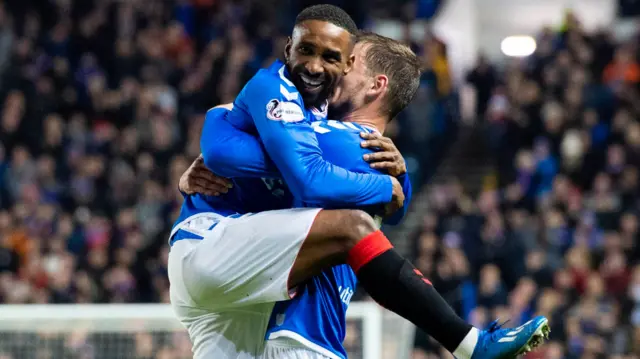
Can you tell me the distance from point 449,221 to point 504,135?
2.04 metres

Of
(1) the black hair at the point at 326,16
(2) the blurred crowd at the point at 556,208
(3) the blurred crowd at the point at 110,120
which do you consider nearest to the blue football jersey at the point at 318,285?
(1) the black hair at the point at 326,16

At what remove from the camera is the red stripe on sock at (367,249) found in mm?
3928

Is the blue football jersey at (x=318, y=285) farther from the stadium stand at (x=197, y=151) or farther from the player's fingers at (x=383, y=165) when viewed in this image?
the stadium stand at (x=197, y=151)

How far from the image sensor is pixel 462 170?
14680 mm

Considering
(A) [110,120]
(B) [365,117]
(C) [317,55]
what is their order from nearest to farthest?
(C) [317,55] → (B) [365,117] → (A) [110,120]

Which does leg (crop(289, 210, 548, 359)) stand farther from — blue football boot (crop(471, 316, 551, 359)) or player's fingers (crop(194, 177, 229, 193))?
player's fingers (crop(194, 177, 229, 193))

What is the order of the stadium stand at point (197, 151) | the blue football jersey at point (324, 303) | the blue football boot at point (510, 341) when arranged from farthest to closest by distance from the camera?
1. the stadium stand at point (197, 151)
2. the blue football jersey at point (324, 303)
3. the blue football boot at point (510, 341)

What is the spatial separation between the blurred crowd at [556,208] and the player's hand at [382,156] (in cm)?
567

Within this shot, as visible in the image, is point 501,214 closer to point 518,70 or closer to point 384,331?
point 518,70

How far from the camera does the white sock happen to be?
3.88 metres

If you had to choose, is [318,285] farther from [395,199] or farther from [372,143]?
[372,143]

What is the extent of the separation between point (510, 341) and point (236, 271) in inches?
42.7

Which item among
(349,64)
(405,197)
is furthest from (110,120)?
(349,64)

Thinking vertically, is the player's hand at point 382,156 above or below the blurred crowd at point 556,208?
above
